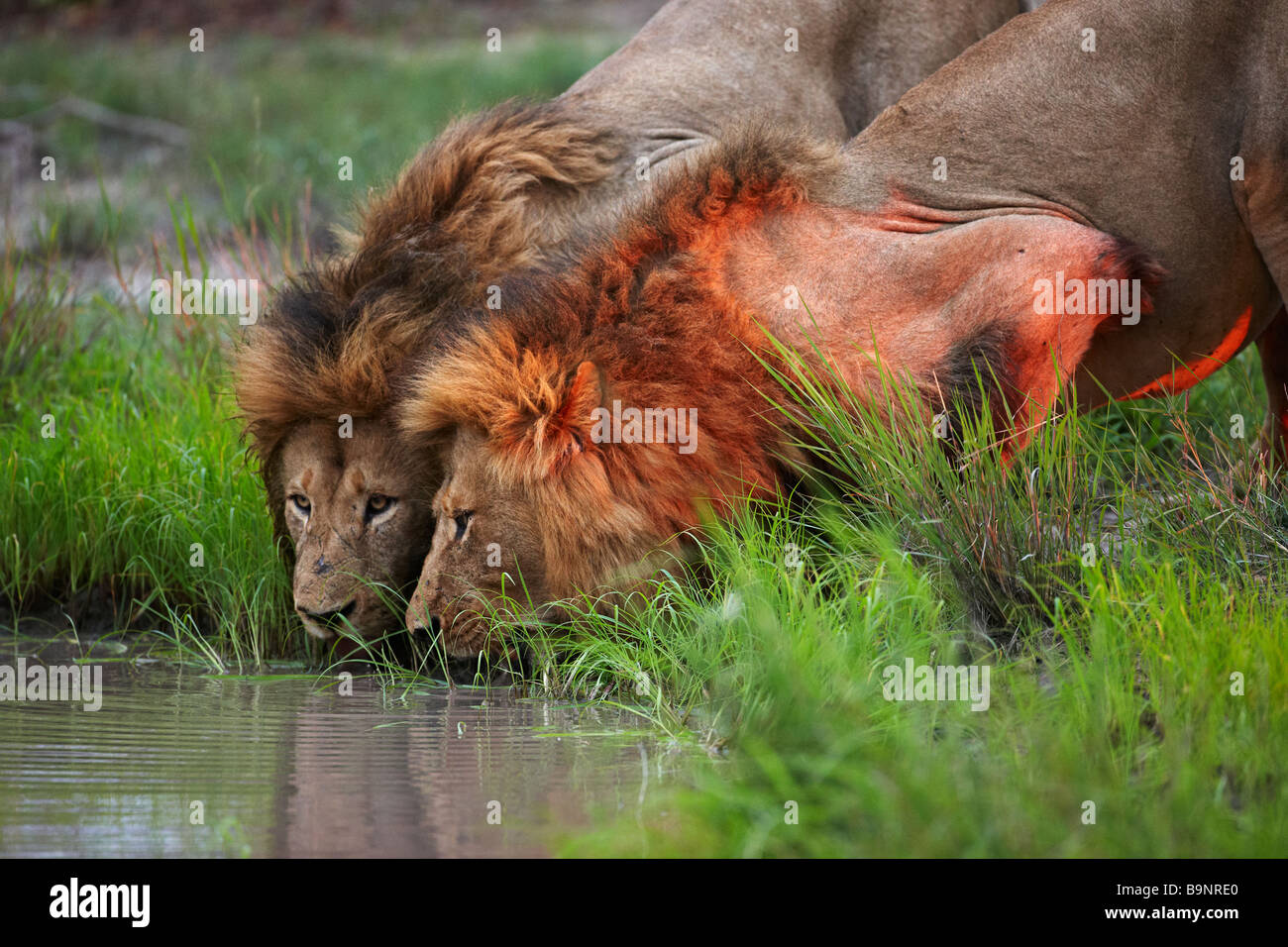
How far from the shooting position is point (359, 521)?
463cm

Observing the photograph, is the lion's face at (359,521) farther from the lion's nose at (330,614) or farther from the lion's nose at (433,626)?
the lion's nose at (433,626)

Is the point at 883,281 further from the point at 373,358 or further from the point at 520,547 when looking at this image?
the point at 373,358

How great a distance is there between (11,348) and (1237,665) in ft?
17.0

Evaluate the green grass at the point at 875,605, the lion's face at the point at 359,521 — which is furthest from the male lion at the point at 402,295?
the green grass at the point at 875,605

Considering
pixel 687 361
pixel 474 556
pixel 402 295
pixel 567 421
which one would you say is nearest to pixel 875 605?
pixel 687 361

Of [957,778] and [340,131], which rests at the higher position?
[340,131]

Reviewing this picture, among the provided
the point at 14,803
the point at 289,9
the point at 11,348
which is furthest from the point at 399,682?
the point at 289,9

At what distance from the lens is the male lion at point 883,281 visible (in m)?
4.22

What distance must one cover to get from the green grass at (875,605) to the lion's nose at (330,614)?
51 cm

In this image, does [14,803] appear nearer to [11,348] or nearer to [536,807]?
[536,807]

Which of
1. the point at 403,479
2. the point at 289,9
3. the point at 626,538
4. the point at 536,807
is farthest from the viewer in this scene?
the point at 289,9

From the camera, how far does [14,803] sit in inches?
132
